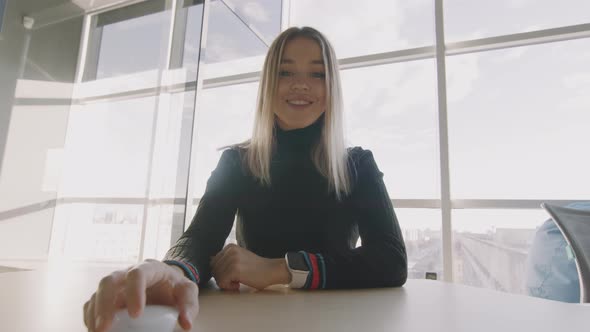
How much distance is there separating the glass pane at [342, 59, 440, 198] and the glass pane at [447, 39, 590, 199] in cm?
18

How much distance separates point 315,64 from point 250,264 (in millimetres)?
624

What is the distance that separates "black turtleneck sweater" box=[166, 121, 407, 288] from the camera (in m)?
0.90

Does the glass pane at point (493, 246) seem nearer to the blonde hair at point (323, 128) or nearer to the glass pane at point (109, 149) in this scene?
the blonde hair at point (323, 128)

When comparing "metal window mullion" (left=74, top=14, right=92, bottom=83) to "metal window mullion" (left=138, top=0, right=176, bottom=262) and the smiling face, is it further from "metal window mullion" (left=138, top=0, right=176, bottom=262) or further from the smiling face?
the smiling face

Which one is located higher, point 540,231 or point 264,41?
point 264,41

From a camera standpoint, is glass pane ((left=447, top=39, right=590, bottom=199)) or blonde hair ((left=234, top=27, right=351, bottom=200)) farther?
glass pane ((left=447, top=39, right=590, bottom=199))

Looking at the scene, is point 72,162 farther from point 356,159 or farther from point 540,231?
point 540,231

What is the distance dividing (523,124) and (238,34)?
8.22ft

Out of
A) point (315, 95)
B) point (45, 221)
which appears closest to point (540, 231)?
point (315, 95)

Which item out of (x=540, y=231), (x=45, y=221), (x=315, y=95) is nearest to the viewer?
(x=315, y=95)

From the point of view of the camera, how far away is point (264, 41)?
364 cm

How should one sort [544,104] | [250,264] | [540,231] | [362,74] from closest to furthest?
[250,264]
[540,231]
[544,104]
[362,74]

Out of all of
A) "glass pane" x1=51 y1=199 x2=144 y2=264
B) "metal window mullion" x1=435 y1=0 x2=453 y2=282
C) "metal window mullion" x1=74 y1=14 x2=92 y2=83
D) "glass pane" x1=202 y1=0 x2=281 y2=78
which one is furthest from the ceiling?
"metal window mullion" x1=435 y1=0 x2=453 y2=282

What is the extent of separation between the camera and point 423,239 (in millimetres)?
2986
